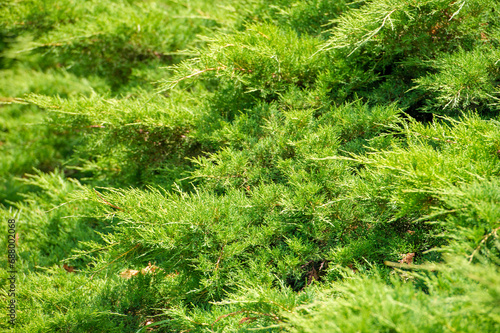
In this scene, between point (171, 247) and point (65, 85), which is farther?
point (65, 85)

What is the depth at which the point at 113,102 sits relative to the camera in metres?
1.50

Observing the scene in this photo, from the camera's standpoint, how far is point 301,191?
1108 mm

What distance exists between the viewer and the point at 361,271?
987 mm

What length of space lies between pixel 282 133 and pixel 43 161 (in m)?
2.00

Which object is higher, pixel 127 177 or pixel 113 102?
pixel 113 102

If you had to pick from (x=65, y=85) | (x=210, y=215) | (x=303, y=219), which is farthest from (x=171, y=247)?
(x=65, y=85)

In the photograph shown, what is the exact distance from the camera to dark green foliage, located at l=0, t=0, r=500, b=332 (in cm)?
81

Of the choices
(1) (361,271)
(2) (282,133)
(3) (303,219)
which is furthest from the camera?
(2) (282,133)

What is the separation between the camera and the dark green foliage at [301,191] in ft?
2.67

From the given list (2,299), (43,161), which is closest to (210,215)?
(2,299)

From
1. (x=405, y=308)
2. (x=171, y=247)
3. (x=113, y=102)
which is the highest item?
(x=113, y=102)

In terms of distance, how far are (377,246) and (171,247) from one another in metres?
0.62

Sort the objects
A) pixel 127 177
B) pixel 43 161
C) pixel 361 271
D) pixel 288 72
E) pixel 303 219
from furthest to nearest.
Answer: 1. pixel 43 161
2. pixel 127 177
3. pixel 288 72
4. pixel 303 219
5. pixel 361 271

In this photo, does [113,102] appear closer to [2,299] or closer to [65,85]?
[2,299]
